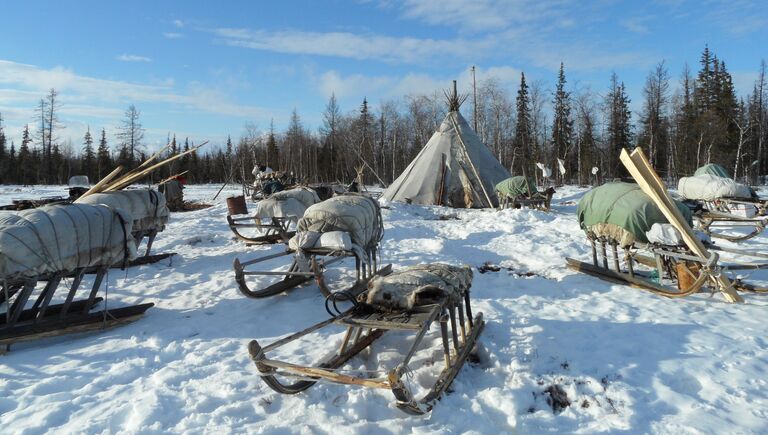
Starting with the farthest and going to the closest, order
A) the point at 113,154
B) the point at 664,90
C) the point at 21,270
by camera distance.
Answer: the point at 113,154 < the point at 664,90 < the point at 21,270

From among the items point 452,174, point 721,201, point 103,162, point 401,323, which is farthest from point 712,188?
point 103,162

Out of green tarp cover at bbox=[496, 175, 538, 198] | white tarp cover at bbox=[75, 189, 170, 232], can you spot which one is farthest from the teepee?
white tarp cover at bbox=[75, 189, 170, 232]

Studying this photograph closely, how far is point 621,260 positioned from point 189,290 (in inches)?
273

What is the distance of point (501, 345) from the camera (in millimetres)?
4230

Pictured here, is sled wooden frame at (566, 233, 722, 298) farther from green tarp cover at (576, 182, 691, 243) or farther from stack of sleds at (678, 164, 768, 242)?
stack of sleds at (678, 164, 768, 242)

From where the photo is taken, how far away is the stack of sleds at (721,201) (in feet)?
28.7

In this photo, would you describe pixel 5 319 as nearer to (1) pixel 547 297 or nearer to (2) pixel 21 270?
(2) pixel 21 270

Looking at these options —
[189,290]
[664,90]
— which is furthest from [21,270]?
[664,90]

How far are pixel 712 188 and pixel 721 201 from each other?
0.33 m

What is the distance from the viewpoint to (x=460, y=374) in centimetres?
377

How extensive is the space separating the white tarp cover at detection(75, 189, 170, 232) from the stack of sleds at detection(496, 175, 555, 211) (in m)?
10.1

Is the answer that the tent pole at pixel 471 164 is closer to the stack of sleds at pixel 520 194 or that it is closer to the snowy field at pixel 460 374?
the stack of sleds at pixel 520 194

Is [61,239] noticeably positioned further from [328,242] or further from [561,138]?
[561,138]

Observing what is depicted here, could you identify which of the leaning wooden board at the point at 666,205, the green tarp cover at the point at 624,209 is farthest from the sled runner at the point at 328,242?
the leaning wooden board at the point at 666,205
